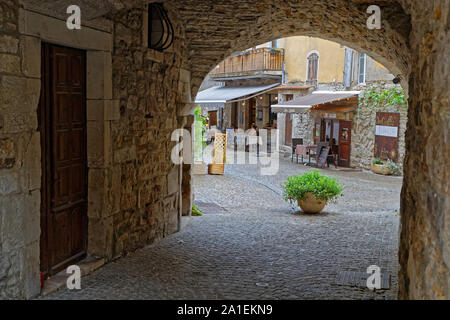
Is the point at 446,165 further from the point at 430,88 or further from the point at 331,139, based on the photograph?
the point at 331,139

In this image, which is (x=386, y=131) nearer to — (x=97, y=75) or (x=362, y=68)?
(x=362, y=68)

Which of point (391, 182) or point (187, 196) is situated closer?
point (187, 196)

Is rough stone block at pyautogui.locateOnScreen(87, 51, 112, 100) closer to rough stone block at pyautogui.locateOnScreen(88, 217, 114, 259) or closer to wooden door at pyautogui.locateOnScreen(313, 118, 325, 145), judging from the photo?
rough stone block at pyautogui.locateOnScreen(88, 217, 114, 259)

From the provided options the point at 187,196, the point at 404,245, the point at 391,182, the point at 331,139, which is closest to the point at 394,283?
the point at 404,245

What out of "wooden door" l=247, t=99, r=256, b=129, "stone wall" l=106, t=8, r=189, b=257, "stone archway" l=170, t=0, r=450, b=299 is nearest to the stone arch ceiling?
"stone archway" l=170, t=0, r=450, b=299

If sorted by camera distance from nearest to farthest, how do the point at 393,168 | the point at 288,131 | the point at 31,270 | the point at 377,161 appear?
the point at 31,270
the point at 393,168
the point at 377,161
the point at 288,131

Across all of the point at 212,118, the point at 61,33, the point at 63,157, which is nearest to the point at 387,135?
the point at 63,157

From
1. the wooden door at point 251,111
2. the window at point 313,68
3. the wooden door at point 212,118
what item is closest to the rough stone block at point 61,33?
the window at point 313,68

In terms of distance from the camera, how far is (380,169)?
1301 centimetres

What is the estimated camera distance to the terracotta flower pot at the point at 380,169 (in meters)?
12.8

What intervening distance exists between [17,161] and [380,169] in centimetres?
1114

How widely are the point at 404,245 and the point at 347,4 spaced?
312 centimetres

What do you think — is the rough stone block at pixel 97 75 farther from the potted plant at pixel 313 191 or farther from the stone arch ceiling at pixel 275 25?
the potted plant at pixel 313 191

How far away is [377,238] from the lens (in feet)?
19.9
